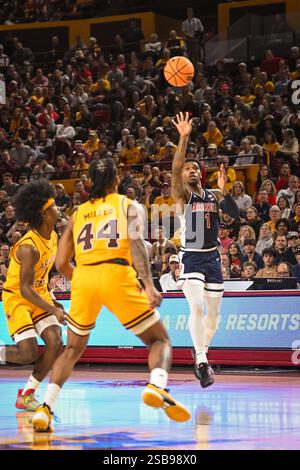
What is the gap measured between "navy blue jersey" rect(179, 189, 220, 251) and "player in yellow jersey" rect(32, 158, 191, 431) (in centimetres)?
335

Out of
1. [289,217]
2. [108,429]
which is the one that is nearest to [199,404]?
[108,429]

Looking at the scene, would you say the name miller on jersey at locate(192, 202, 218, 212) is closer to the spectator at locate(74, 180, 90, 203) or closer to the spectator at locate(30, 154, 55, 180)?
the spectator at locate(74, 180, 90, 203)

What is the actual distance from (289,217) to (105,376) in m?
4.44

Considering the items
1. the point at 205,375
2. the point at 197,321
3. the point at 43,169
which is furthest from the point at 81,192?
the point at 205,375

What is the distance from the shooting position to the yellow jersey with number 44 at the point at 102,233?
278 inches

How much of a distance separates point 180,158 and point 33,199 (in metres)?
1.80

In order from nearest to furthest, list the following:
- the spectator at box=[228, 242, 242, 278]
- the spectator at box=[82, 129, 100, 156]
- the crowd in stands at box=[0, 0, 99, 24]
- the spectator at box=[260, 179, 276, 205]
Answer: the spectator at box=[228, 242, 242, 278] < the spectator at box=[260, 179, 276, 205] < the spectator at box=[82, 129, 100, 156] < the crowd in stands at box=[0, 0, 99, 24]

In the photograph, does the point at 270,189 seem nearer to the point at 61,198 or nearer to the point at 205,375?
the point at 61,198

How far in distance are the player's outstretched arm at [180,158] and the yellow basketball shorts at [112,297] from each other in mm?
3017

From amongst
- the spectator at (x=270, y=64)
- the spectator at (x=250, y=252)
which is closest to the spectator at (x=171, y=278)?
the spectator at (x=250, y=252)

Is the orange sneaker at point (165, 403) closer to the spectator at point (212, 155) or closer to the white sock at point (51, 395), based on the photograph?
the white sock at point (51, 395)

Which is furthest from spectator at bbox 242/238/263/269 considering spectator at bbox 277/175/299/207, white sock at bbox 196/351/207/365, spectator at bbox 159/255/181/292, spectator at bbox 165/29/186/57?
spectator at bbox 165/29/186/57

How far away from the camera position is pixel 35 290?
29.1ft

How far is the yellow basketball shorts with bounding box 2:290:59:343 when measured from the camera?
29.4ft
